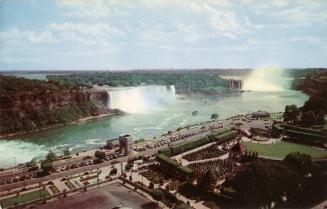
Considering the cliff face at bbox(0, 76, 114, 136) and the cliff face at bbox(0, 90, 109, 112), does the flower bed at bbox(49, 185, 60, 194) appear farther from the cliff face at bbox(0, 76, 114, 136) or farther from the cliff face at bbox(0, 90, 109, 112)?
the cliff face at bbox(0, 90, 109, 112)

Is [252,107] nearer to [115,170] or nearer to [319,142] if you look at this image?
[319,142]

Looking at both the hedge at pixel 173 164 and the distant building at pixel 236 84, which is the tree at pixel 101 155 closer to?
the hedge at pixel 173 164

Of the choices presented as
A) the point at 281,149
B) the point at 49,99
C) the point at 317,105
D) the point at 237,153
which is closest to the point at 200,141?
the point at 237,153

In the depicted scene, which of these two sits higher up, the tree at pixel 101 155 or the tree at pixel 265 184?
the tree at pixel 265 184

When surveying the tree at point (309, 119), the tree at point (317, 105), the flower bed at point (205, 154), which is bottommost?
the flower bed at point (205, 154)

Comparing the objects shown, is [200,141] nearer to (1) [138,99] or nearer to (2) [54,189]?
(2) [54,189]

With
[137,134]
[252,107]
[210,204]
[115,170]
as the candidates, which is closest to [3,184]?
[115,170]

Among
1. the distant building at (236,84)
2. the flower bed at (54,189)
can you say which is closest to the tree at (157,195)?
the flower bed at (54,189)
